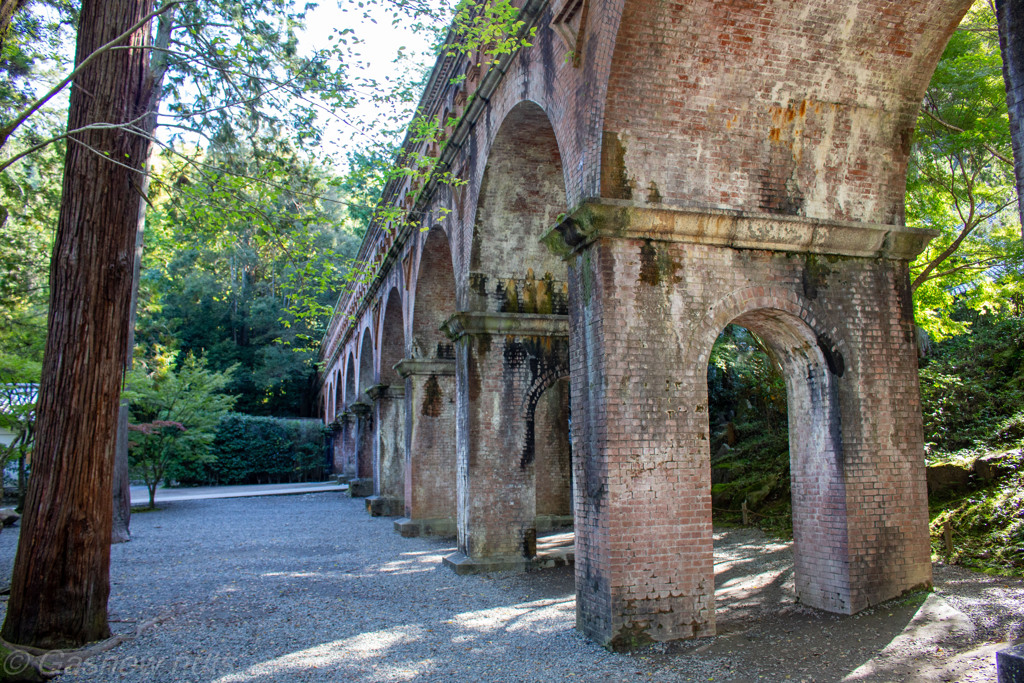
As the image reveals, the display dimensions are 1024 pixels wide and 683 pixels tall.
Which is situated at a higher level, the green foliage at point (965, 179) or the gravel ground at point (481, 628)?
the green foliage at point (965, 179)

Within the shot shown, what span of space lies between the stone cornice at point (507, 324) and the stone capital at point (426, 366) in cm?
323

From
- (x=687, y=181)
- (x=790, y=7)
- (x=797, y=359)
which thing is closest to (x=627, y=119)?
(x=687, y=181)

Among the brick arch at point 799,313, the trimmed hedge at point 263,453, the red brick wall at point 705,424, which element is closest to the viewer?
the red brick wall at point 705,424

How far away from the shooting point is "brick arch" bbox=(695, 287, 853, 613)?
6457mm

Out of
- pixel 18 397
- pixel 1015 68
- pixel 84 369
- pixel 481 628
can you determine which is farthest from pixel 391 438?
pixel 1015 68

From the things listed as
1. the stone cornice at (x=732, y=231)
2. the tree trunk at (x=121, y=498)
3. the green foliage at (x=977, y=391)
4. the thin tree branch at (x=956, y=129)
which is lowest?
the tree trunk at (x=121, y=498)

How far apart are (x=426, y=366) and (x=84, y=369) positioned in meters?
7.67

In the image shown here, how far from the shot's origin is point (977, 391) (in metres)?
12.0

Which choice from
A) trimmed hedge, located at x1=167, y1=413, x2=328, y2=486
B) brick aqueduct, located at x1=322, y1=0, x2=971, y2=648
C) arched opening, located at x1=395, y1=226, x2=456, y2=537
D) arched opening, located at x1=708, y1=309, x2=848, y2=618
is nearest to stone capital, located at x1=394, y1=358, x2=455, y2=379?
arched opening, located at x1=395, y1=226, x2=456, y2=537

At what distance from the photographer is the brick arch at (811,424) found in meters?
6.46

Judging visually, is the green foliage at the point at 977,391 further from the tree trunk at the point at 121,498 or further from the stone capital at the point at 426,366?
the tree trunk at the point at 121,498

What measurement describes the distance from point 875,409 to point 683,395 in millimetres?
1935

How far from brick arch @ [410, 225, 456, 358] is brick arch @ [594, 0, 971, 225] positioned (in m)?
7.51

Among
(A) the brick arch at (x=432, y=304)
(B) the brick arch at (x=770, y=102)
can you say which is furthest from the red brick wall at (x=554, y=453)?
(B) the brick arch at (x=770, y=102)
